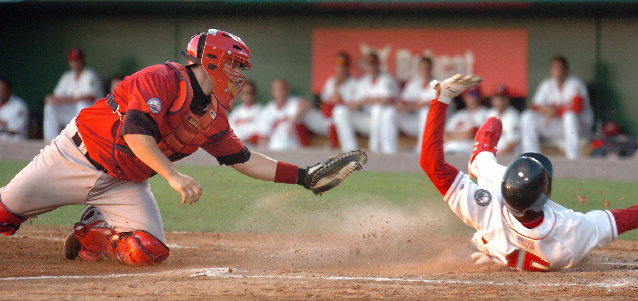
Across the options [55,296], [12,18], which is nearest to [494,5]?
[12,18]

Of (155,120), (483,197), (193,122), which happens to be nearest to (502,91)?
(483,197)

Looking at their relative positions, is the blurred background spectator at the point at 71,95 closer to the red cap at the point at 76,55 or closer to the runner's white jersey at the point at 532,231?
the red cap at the point at 76,55

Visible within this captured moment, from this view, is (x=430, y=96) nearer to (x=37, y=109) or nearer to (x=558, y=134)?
(x=558, y=134)

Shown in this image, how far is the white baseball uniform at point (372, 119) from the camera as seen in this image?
11.2 m

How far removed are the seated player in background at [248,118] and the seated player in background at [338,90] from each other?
1249 millimetres

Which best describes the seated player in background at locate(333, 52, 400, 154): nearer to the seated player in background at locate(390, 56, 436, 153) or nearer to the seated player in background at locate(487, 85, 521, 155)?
the seated player in background at locate(390, 56, 436, 153)

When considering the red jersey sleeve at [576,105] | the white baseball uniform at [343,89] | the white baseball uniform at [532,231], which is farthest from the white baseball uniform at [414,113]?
the white baseball uniform at [532,231]

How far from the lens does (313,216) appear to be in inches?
236

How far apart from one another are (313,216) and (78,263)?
7.86ft

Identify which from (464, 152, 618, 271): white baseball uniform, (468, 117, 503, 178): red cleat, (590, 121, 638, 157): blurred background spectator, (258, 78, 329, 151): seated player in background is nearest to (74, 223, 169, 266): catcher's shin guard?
(464, 152, 618, 271): white baseball uniform

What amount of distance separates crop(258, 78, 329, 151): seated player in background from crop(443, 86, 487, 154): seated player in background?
2203 mm

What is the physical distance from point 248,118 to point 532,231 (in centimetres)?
854

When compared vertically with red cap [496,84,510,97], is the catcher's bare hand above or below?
above

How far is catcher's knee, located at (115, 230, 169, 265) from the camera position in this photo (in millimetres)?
3924
